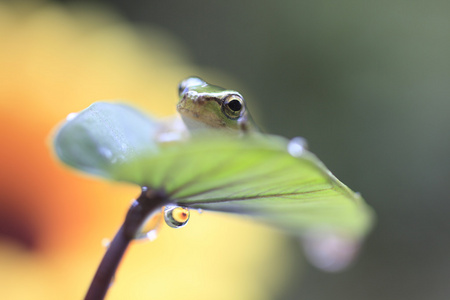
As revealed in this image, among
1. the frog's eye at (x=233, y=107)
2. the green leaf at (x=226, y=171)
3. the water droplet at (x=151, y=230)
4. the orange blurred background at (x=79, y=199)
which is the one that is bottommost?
the orange blurred background at (x=79, y=199)

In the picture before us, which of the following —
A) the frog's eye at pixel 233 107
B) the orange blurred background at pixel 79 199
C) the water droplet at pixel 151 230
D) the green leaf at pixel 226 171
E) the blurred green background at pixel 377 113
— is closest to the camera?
the green leaf at pixel 226 171

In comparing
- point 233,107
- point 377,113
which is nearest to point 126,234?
point 233,107

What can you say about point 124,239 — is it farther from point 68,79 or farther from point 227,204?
point 68,79

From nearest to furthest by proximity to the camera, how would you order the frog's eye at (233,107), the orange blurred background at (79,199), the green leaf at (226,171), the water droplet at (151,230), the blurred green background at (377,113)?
1. the green leaf at (226,171)
2. the water droplet at (151,230)
3. the frog's eye at (233,107)
4. the orange blurred background at (79,199)
5. the blurred green background at (377,113)

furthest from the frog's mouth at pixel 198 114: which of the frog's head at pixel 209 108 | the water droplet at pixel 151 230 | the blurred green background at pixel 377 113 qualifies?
the blurred green background at pixel 377 113

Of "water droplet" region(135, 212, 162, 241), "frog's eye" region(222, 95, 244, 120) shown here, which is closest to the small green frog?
"frog's eye" region(222, 95, 244, 120)

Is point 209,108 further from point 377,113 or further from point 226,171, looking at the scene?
point 377,113

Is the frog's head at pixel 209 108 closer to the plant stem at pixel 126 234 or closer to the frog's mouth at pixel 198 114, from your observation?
the frog's mouth at pixel 198 114
